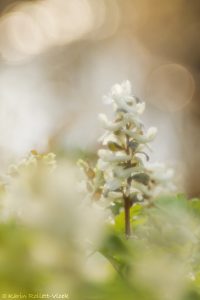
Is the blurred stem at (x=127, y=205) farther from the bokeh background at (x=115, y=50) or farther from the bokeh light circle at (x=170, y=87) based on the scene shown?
the bokeh light circle at (x=170, y=87)

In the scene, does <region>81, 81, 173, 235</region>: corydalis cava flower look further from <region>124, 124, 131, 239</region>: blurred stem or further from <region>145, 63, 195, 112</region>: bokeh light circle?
<region>145, 63, 195, 112</region>: bokeh light circle

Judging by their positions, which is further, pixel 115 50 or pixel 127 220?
pixel 115 50

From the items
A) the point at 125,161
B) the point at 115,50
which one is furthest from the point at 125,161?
the point at 115,50

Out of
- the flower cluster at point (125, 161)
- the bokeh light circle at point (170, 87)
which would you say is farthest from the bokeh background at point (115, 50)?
the flower cluster at point (125, 161)

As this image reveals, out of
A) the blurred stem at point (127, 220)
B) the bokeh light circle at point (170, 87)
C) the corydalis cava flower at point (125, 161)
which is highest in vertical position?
the bokeh light circle at point (170, 87)

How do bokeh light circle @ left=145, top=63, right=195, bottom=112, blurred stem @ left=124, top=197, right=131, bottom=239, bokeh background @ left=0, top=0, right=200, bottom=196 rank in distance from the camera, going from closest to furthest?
1. blurred stem @ left=124, top=197, right=131, bottom=239
2. bokeh background @ left=0, top=0, right=200, bottom=196
3. bokeh light circle @ left=145, top=63, right=195, bottom=112

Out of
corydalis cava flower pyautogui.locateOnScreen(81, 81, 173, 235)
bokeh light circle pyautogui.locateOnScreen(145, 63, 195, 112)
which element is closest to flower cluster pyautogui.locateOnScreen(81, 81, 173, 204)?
corydalis cava flower pyautogui.locateOnScreen(81, 81, 173, 235)

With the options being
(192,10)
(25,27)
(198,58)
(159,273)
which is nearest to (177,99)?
(198,58)

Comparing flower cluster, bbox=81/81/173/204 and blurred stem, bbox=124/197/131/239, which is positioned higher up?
flower cluster, bbox=81/81/173/204

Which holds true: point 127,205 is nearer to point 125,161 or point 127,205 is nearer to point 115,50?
point 125,161
